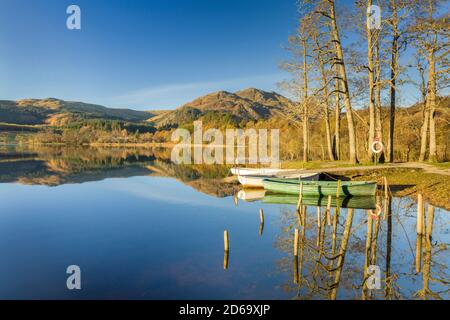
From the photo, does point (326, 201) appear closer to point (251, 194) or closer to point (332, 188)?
point (332, 188)

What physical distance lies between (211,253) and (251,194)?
13847mm

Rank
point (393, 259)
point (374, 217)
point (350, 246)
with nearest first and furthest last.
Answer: point (393, 259)
point (350, 246)
point (374, 217)

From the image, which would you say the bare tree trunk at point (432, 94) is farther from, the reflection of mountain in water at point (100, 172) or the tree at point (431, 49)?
the reflection of mountain in water at point (100, 172)

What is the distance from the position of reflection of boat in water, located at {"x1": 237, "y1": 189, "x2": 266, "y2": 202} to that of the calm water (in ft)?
4.60

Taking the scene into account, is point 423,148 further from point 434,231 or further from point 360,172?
point 434,231

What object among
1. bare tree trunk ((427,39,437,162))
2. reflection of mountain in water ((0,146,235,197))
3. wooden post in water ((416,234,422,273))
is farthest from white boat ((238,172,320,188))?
wooden post in water ((416,234,422,273))

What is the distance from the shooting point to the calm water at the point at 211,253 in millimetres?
9578

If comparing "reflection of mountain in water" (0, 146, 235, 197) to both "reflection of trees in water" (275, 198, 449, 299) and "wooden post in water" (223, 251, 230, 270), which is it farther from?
"wooden post in water" (223, 251, 230, 270)

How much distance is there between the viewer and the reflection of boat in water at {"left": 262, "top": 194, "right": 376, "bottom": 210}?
1996 centimetres

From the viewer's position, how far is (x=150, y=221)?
63.3 feet

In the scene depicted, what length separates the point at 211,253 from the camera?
1303cm

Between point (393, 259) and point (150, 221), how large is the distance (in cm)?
1299
